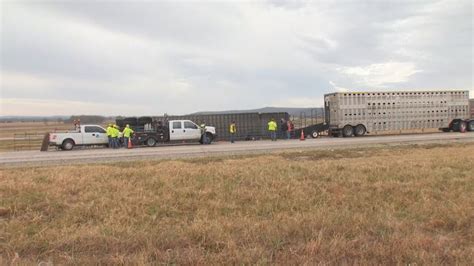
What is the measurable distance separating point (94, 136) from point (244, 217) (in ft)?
83.2

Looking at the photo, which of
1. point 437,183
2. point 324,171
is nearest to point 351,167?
point 324,171

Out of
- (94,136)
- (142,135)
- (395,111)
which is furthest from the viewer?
(395,111)

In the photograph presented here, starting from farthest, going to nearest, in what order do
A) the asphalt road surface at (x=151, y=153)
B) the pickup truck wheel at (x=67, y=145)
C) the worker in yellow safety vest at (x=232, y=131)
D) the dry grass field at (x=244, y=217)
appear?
the worker in yellow safety vest at (x=232, y=131)
the pickup truck wheel at (x=67, y=145)
the asphalt road surface at (x=151, y=153)
the dry grass field at (x=244, y=217)

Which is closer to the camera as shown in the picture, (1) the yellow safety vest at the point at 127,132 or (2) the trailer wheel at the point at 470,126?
(1) the yellow safety vest at the point at 127,132

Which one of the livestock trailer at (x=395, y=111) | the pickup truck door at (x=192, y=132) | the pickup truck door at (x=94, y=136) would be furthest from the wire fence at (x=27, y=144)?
the livestock trailer at (x=395, y=111)

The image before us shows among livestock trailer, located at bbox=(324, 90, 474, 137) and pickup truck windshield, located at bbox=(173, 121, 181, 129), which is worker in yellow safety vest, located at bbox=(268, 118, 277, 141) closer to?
livestock trailer, located at bbox=(324, 90, 474, 137)

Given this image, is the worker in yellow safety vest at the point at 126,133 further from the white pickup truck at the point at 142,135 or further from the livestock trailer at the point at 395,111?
the livestock trailer at the point at 395,111

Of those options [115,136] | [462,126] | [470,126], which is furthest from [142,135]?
[470,126]

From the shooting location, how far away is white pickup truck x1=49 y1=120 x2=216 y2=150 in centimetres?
2934

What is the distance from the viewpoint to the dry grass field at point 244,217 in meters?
5.12

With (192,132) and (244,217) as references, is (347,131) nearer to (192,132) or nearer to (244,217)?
(192,132)

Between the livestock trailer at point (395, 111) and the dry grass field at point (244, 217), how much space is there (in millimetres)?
23618

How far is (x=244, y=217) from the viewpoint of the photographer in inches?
275

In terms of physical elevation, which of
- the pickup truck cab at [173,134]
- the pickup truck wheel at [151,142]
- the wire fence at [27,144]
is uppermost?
the pickup truck cab at [173,134]
